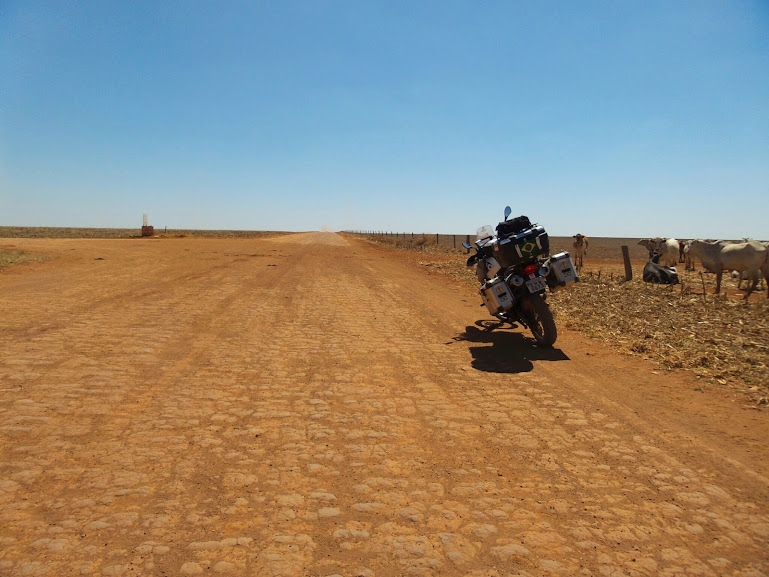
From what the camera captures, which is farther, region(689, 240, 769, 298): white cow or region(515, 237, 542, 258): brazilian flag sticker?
region(689, 240, 769, 298): white cow

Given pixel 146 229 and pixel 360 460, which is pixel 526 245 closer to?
pixel 360 460

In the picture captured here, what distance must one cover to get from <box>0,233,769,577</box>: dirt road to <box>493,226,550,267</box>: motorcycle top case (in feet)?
5.00

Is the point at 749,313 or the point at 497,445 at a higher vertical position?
the point at 749,313

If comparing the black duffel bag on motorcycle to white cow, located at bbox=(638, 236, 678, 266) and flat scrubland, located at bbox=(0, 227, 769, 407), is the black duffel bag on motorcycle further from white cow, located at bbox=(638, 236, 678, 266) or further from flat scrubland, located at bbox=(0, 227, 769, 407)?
white cow, located at bbox=(638, 236, 678, 266)

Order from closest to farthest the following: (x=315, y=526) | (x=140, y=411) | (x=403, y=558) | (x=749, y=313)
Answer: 1. (x=403, y=558)
2. (x=315, y=526)
3. (x=140, y=411)
4. (x=749, y=313)

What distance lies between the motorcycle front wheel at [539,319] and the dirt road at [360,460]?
10.3 inches

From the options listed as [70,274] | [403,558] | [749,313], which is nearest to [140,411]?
[403,558]

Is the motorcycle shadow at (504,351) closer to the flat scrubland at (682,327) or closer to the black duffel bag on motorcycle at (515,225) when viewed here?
the flat scrubland at (682,327)

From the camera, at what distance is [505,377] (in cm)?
639

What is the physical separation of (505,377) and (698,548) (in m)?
3.42

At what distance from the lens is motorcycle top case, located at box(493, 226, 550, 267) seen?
7.98 metres

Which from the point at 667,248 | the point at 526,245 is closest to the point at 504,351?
the point at 526,245

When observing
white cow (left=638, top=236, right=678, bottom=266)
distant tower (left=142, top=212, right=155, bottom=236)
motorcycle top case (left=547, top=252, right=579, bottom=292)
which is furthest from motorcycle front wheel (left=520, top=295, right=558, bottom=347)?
distant tower (left=142, top=212, right=155, bottom=236)

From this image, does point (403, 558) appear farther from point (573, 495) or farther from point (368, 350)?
point (368, 350)
